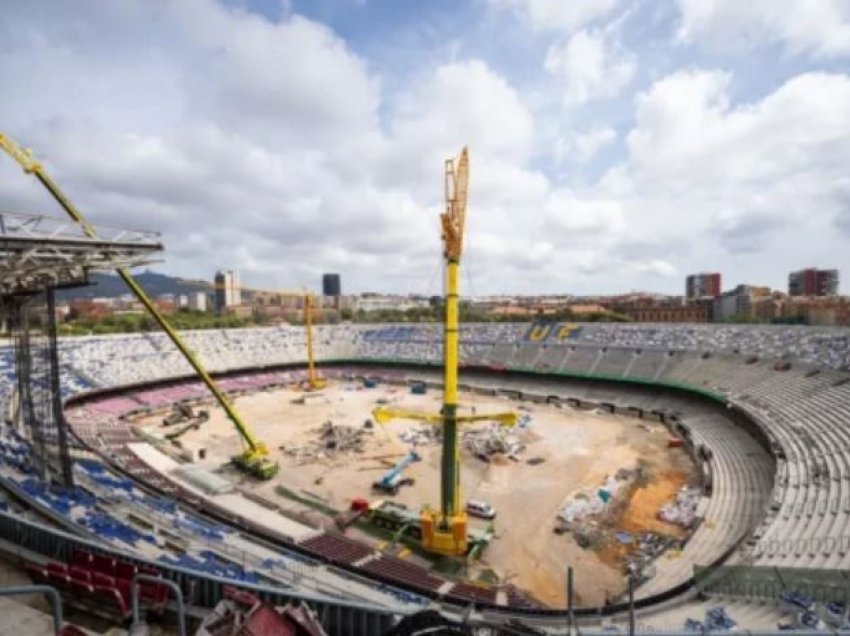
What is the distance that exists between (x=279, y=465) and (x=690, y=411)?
3035 cm

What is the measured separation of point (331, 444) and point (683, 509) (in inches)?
810

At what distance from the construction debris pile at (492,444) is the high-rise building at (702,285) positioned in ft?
408

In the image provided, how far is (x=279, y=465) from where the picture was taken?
2862 cm

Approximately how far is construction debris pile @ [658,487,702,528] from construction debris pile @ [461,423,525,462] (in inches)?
359

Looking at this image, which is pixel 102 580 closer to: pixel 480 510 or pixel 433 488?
pixel 480 510

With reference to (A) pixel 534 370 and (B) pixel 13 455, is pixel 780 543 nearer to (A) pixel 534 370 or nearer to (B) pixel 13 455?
(B) pixel 13 455

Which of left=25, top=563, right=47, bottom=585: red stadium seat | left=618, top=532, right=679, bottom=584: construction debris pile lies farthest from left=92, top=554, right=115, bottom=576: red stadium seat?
left=618, top=532, right=679, bottom=584: construction debris pile

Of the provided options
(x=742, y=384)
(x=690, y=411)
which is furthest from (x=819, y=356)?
(x=690, y=411)

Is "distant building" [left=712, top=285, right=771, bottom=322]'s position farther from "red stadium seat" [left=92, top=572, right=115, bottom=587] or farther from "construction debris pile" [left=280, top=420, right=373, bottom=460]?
"red stadium seat" [left=92, top=572, right=115, bottom=587]

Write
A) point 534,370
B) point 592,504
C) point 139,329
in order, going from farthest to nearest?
point 139,329 → point 534,370 → point 592,504

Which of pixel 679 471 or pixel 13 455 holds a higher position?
pixel 13 455

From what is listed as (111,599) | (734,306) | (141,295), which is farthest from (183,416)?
(734,306)

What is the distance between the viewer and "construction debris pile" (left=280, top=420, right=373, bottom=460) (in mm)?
30562

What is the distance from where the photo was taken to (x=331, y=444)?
3172cm
